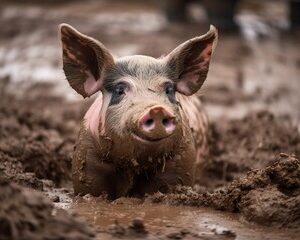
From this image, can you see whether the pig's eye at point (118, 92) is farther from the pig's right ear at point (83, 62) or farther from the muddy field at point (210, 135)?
the muddy field at point (210, 135)

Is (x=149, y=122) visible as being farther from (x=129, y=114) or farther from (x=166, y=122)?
(x=129, y=114)

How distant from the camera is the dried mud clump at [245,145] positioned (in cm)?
742

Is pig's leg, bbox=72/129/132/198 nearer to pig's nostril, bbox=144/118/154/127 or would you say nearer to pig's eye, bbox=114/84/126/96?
pig's eye, bbox=114/84/126/96

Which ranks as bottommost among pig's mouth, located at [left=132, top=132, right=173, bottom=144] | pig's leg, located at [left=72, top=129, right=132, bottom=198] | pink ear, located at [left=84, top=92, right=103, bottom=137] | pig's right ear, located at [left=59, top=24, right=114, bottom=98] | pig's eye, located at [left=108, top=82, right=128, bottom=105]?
pig's leg, located at [left=72, top=129, right=132, bottom=198]

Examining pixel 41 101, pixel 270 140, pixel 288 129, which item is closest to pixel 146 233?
pixel 270 140

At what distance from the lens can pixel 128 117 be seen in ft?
16.8

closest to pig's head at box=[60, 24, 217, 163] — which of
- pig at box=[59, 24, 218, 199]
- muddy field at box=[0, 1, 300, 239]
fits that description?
pig at box=[59, 24, 218, 199]

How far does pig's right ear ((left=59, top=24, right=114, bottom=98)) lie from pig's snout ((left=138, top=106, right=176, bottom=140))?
95cm

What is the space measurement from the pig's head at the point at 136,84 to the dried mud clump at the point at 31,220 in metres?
1.17

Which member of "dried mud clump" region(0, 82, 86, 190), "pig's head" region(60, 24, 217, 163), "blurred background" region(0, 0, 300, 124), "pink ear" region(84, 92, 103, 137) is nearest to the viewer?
"pig's head" region(60, 24, 217, 163)

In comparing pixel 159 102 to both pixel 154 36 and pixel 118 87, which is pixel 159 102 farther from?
pixel 154 36

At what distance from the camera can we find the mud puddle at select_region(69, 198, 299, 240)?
439 centimetres

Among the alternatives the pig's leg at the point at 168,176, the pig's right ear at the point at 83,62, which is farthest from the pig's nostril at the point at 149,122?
the pig's right ear at the point at 83,62

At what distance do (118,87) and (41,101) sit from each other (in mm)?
5721
